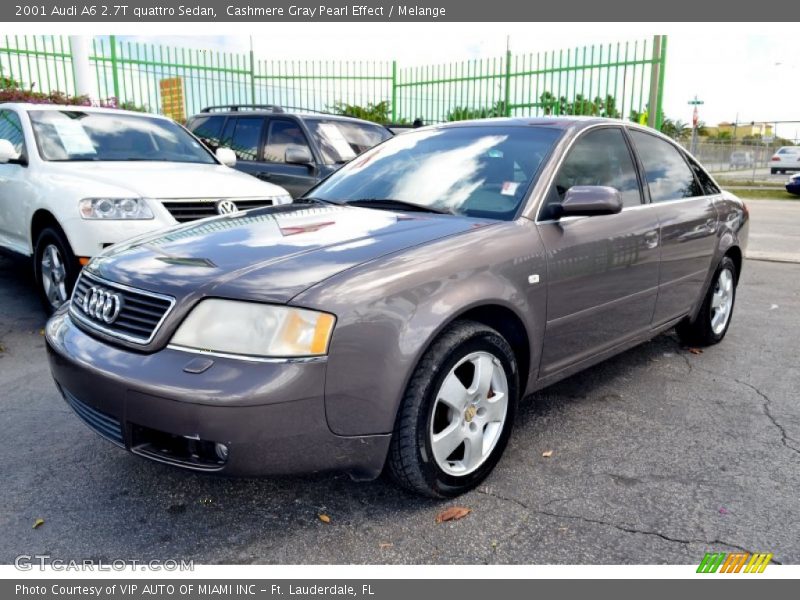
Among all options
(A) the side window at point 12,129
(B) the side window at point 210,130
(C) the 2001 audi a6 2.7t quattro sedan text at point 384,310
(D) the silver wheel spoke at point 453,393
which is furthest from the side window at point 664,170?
(B) the side window at point 210,130

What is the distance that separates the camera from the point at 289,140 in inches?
305

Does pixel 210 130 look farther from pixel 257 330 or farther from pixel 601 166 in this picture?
pixel 257 330

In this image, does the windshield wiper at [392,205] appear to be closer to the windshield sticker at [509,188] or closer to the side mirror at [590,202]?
the windshield sticker at [509,188]

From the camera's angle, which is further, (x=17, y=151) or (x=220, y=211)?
(x=17, y=151)

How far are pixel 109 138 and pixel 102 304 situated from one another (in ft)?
12.7

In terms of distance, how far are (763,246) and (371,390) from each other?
9.24 metres


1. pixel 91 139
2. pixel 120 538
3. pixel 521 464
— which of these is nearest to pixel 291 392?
pixel 120 538

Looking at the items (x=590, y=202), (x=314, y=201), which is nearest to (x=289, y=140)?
(x=314, y=201)

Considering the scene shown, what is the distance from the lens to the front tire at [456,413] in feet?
8.13

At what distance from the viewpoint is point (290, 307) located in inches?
88.9

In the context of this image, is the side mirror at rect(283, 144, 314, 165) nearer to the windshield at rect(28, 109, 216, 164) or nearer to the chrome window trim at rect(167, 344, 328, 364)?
the windshield at rect(28, 109, 216, 164)

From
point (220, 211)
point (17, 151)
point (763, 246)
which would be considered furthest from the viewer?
point (763, 246)

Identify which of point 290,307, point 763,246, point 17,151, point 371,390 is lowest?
point 763,246

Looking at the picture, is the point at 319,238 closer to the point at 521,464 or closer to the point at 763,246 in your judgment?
the point at 521,464
